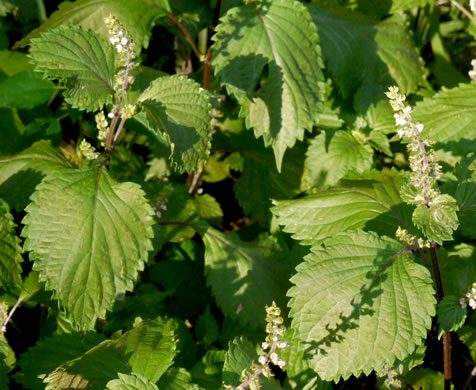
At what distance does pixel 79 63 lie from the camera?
2035 mm

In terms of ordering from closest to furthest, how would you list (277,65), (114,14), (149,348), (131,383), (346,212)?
(131,383), (149,348), (346,212), (277,65), (114,14)

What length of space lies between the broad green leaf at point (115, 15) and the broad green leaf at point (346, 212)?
3.55 feet

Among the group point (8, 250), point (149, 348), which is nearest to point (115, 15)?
point (8, 250)

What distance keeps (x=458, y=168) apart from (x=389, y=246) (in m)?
0.55

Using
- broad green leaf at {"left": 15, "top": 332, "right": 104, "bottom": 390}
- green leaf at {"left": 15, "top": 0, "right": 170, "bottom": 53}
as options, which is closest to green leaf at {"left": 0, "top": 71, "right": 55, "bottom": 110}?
green leaf at {"left": 15, "top": 0, "right": 170, "bottom": 53}

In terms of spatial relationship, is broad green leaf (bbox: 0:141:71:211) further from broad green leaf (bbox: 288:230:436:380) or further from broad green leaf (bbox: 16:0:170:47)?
broad green leaf (bbox: 288:230:436:380)

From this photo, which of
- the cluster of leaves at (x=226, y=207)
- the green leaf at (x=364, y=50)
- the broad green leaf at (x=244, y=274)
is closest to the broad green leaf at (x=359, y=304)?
the cluster of leaves at (x=226, y=207)

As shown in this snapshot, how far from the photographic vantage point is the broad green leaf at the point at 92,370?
6.06 ft

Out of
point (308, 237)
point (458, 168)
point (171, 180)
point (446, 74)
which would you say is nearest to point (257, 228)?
point (171, 180)

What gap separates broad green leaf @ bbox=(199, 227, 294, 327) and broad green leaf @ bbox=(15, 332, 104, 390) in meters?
0.59

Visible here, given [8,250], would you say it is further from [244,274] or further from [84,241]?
[244,274]

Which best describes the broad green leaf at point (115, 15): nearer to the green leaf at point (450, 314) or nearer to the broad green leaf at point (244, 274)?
the broad green leaf at point (244, 274)

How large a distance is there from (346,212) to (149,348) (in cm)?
97

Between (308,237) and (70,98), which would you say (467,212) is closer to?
(308,237)
